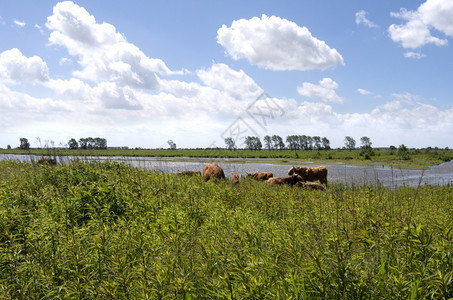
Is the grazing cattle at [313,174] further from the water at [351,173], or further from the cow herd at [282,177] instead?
the water at [351,173]

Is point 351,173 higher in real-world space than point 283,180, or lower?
lower

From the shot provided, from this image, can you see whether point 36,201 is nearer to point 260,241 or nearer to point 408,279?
point 260,241

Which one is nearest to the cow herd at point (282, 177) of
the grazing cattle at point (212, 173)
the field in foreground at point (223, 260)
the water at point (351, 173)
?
the grazing cattle at point (212, 173)

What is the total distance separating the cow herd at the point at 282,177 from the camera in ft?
56.5

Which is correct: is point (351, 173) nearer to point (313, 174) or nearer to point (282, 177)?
point (313, 174)

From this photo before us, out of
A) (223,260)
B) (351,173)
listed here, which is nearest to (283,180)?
(223,260)

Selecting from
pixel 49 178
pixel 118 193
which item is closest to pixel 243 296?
pixel 118 193

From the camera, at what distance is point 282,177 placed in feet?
59.0

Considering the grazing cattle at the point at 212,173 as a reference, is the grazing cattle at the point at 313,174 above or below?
below

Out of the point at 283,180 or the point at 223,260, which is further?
the point at 283,180

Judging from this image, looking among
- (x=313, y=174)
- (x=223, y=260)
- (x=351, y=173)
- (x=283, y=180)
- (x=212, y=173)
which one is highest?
(x=212, y=173)

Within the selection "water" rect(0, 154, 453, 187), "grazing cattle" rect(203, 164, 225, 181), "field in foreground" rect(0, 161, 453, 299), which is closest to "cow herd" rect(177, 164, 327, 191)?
"grazing cattle" rect(203, 164, 225, 181)

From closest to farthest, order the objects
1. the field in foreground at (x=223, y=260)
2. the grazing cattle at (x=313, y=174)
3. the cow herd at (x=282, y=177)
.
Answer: the field in foreground at (x=223, y=260), the cow herd at (x=282, y=177), the grazing cattle at (x=313, y=174)

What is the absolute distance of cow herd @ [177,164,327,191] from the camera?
56.5 feet
